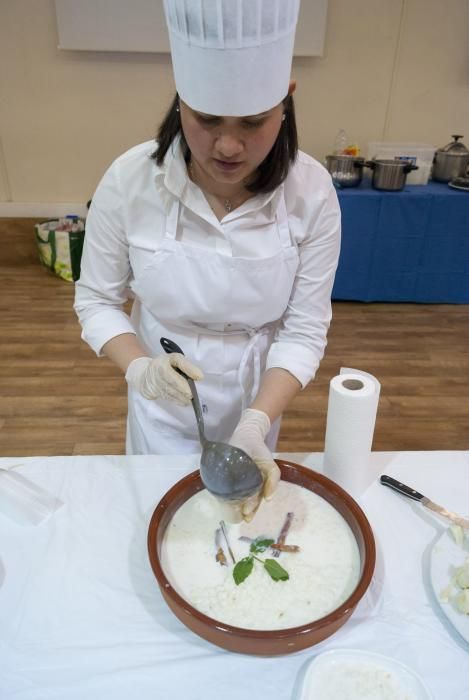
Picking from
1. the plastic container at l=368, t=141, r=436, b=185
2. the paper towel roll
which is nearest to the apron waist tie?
the paper towel roll

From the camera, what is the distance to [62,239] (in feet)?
11.8

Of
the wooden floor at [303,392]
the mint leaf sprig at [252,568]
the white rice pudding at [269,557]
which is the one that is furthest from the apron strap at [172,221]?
the wooden floor at [303,392]

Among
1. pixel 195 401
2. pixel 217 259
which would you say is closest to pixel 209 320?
pixel 217 259

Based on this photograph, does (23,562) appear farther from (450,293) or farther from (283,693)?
(450,293)

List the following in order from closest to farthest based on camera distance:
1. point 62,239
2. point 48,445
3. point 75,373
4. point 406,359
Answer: point 48,445
point 75,373
point 406,359
point 62,239

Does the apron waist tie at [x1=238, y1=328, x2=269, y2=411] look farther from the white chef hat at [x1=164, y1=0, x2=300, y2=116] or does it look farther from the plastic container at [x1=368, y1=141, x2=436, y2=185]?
the plastic container at [x1=368, y1=141, x2=436, y2=185]

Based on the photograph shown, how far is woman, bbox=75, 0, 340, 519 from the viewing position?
849 mm

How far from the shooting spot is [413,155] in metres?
3.37

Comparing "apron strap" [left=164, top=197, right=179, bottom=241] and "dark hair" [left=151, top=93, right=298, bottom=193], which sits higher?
"dark hair" [left=151, top=93, right=298, bottom=193]

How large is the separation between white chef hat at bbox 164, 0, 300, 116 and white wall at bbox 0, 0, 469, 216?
9.74ft

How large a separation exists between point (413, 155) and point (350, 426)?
297 cm

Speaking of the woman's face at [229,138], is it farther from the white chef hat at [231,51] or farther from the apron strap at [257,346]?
the apron strap at [257,346]

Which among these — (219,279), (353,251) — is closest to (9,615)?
(219,279)

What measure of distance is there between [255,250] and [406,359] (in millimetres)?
2082
